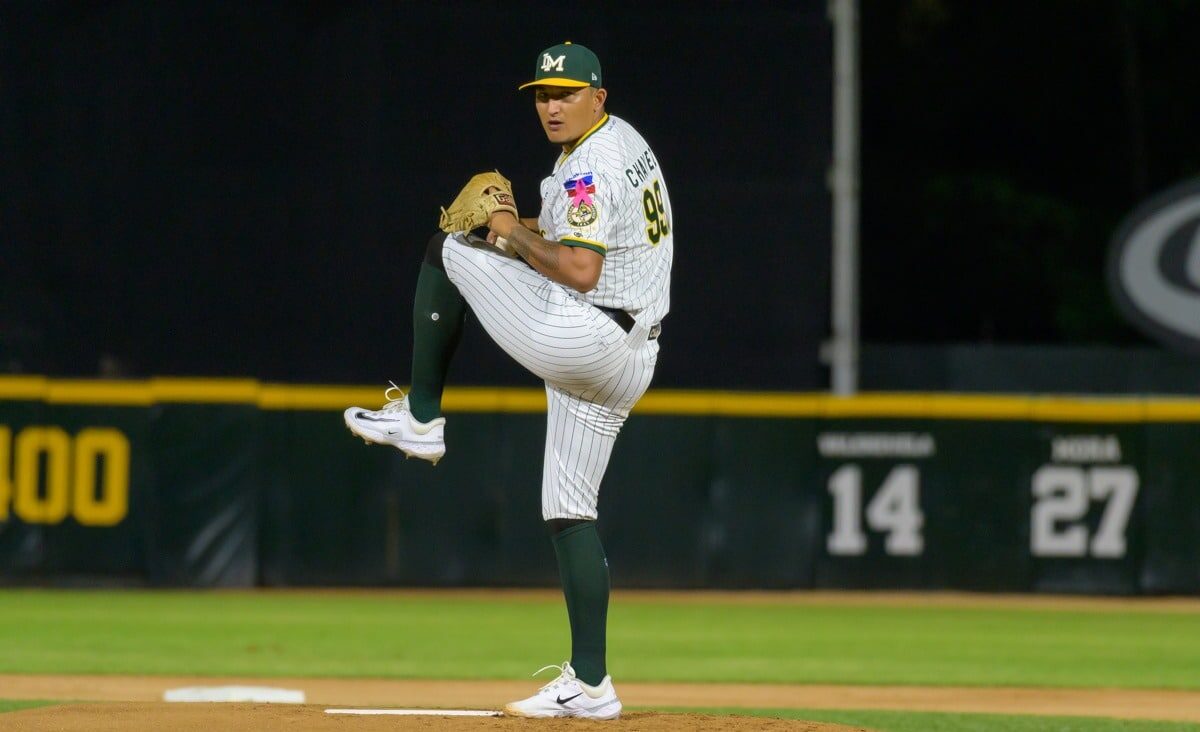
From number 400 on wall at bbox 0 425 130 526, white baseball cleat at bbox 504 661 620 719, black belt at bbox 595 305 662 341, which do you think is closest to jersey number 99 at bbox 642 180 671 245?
black belt at bbox 595 305 662 341

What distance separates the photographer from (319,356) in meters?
10.6

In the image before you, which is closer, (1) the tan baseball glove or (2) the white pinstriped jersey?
(2) the white pinstriped jersey

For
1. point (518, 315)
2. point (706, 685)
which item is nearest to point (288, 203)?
point (706, 685)

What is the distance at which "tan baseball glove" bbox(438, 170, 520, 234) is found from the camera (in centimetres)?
493

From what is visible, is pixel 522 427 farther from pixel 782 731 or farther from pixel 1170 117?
pixel 1170 117

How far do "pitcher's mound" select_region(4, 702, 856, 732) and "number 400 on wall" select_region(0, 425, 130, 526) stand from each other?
18.3ft

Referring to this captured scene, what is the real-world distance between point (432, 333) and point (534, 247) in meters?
0.43

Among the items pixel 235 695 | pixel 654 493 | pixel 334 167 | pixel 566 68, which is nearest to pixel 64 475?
pixel 334 167

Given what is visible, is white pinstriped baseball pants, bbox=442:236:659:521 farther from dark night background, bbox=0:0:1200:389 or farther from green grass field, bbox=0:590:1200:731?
dark night background, bbox=0:0:1200:389

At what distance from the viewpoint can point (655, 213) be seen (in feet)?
16.3

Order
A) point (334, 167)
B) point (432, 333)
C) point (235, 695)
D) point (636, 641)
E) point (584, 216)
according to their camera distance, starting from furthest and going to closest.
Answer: point (334, 167) → point (636, 641) → point (235, 695) → point (432, 333) → point (584, 216)

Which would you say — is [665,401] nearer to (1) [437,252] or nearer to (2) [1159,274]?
(2) [1159,274]

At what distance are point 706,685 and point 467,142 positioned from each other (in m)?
3.81

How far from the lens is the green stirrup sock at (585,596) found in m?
5.02
